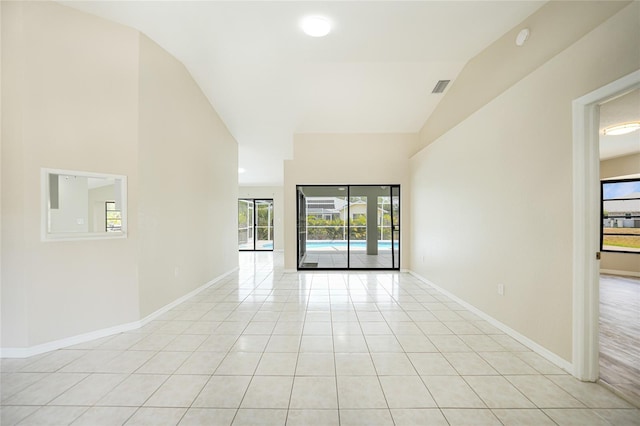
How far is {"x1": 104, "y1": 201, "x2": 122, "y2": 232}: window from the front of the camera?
9.35ft

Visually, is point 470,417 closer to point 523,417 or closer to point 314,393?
point 523,417

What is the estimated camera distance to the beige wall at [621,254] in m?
5.29

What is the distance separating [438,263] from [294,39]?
4.01m

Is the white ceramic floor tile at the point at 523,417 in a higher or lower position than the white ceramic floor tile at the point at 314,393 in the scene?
lower

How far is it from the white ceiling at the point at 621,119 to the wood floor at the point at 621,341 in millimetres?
2401

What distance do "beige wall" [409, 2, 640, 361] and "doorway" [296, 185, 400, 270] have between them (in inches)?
88.7

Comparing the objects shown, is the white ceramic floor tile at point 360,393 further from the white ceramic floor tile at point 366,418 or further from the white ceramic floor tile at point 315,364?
the white ceramic floor tile at point 315,364

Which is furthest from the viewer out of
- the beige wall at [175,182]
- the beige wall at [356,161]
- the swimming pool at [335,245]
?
the swimming pool at [335,245]

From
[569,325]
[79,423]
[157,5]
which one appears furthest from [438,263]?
[157,5]

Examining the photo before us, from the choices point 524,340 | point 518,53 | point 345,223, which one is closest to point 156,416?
point 524,340

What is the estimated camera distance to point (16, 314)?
93.0 inches

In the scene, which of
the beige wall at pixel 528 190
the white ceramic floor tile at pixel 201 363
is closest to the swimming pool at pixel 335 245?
the beige wall at pixel 528 190

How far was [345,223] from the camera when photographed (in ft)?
21.3

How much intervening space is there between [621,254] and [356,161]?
5.92 m
